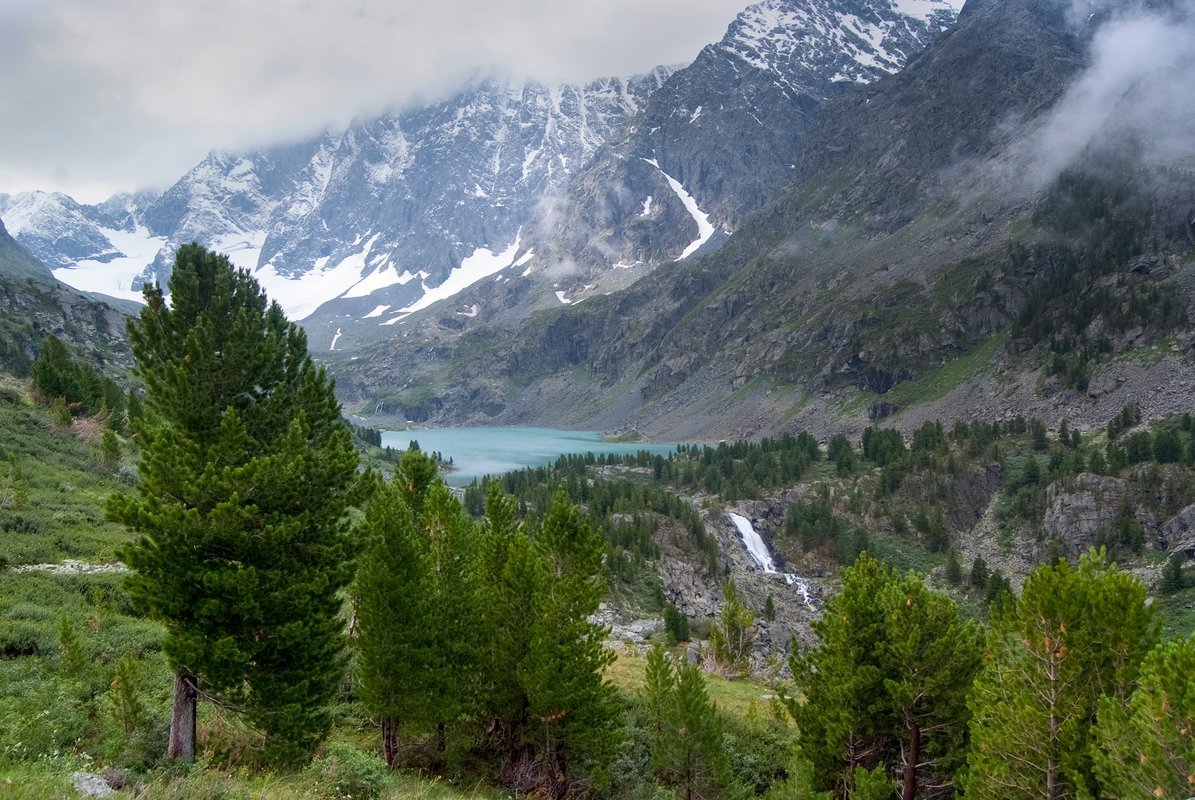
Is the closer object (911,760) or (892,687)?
(892,687)

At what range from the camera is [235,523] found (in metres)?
14.0

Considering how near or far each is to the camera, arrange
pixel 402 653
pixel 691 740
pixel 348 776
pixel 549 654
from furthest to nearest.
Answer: pixel 691 740 < pixel 549 654 < pixel 402 653 < pixel 348 776

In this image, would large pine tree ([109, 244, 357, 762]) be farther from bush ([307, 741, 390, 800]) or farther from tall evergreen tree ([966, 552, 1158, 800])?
tall evergreen tree ([966, 552, 1158, 800])

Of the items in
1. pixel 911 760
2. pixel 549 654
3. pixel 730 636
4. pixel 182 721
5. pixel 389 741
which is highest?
pixel 182 721

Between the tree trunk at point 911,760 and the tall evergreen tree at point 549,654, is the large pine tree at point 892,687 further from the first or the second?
the tall evergreen tree at point 549,654

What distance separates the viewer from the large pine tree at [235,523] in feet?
46.2

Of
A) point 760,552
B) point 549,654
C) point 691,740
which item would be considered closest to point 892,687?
point 691,740

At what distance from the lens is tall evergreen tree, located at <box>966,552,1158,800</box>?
50.9 ft

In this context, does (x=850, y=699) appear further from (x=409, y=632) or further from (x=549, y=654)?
(x=409, y=632)

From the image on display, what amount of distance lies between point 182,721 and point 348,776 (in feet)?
Result: 12.4

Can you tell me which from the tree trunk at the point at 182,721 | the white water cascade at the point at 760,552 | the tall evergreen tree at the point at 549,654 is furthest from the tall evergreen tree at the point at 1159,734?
the white water cascade at the point at 760,552

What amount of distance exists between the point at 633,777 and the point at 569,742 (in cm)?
472

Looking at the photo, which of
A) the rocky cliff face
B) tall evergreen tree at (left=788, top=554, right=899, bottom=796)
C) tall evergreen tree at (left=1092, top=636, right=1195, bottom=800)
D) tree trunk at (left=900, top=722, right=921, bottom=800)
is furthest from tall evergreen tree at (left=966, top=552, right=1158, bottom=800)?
the rocky cliff face

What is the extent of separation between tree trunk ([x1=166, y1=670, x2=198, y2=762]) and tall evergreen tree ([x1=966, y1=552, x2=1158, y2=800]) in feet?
58.5
